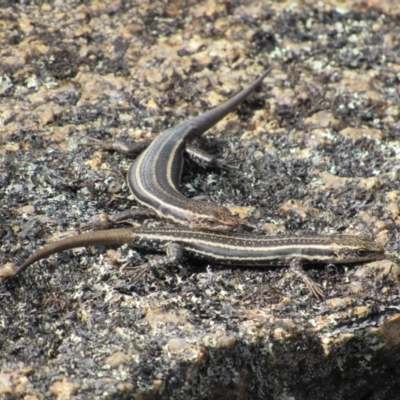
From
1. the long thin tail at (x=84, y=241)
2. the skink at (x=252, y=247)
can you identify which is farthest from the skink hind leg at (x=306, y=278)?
the long thin tail at (x=84, y=241)

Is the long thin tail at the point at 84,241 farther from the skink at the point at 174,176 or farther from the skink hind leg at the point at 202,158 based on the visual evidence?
the skink hind leg at the point at 202,158

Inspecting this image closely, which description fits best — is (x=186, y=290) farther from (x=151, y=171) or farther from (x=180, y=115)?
(x=180, y=115)

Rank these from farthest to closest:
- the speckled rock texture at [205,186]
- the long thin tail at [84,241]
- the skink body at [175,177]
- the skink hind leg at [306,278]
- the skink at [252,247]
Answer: the skink body at [175,177]
the skink at [252,247]
the skink hind leg at [306,278]
the long thin tail at [84,241]
the speckled rock texture at [205,186]

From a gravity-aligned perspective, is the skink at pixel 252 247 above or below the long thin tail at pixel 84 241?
below

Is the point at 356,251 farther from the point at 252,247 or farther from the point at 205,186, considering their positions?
the point at 205,186

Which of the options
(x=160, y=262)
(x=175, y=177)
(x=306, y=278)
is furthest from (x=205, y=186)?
(x=306, y=278)
